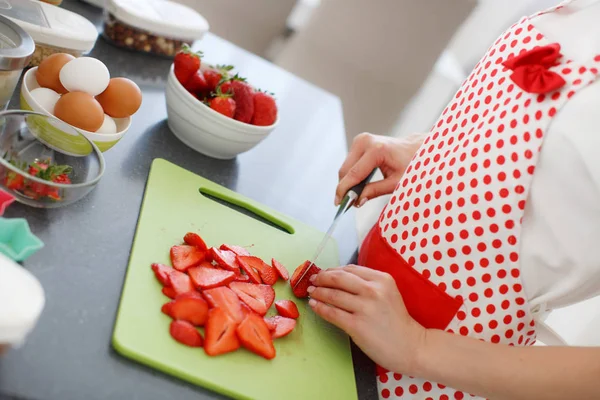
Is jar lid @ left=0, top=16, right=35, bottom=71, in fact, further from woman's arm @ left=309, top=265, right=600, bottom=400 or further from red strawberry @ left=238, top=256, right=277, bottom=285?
woman's arm @ left=309, top=265, right=600, bottom=400

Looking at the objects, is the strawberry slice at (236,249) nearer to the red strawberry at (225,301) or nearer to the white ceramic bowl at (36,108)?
the red strawberry at (225,301)

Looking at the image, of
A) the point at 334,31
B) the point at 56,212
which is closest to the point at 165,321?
the point at 56,212

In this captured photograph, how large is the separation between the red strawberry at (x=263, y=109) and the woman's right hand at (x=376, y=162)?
0.59 ft

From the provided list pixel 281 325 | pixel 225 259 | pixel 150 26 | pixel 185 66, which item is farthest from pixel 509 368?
pixel 150 26

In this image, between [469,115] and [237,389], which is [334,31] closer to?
[469,115]

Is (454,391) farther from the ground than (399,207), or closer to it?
closer to it

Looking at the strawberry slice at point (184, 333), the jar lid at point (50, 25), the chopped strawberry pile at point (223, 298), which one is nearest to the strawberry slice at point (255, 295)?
the chopped strawberry pile at point (223, 298)

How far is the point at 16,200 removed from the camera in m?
0.78

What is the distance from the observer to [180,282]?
79 cm

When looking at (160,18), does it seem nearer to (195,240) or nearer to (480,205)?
(195,240)

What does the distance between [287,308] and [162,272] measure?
20 centimetres

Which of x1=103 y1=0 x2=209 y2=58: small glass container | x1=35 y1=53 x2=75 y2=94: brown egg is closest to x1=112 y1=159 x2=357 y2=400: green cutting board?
x1=35 y1=53 x2=75 y2=94: brown egg

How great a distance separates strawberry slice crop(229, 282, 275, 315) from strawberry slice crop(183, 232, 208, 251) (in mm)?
81

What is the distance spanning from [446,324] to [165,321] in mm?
420
